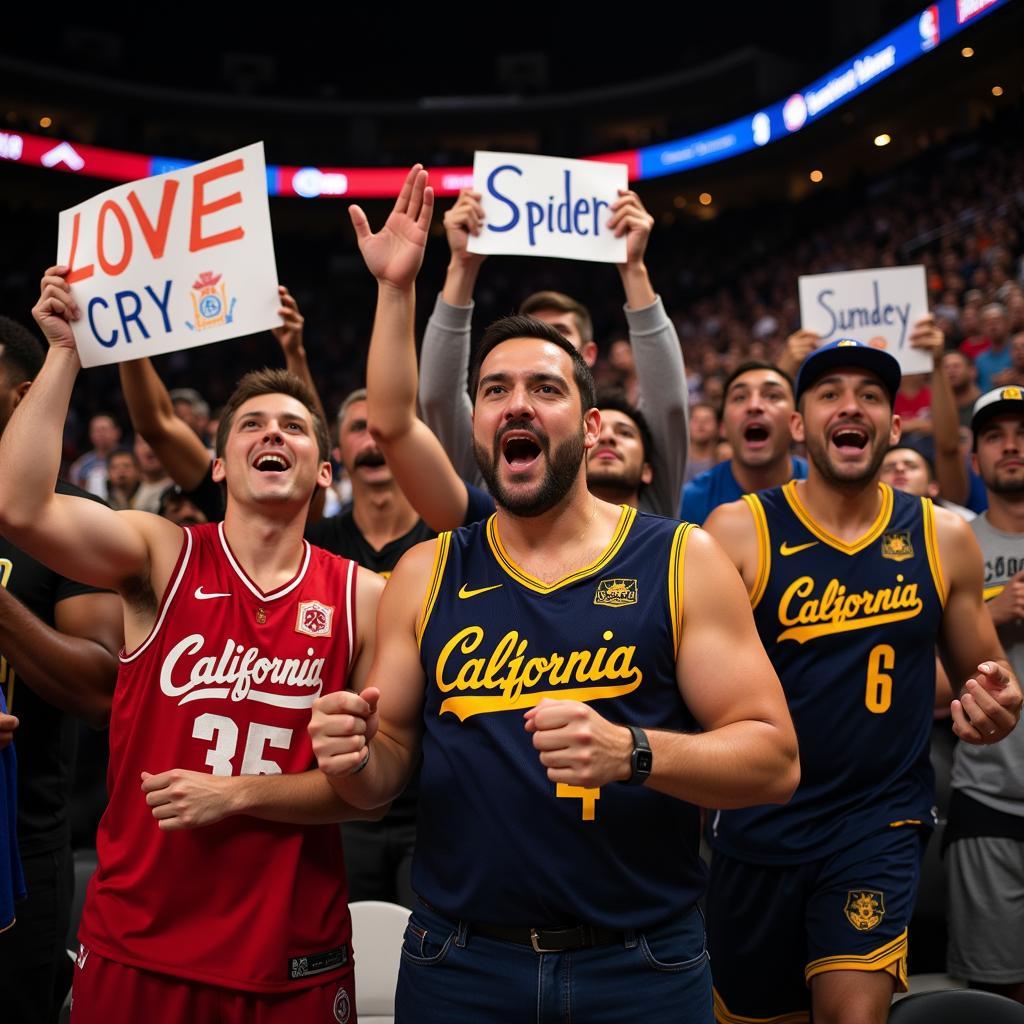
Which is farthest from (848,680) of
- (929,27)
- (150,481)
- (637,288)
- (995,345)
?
(929,27)

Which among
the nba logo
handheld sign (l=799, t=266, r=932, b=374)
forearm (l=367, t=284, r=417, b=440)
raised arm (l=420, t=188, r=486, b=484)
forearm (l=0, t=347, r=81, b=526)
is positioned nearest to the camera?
forearm (l=0, t=347, r=81, b=526)

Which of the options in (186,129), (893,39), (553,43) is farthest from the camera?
(553,43)

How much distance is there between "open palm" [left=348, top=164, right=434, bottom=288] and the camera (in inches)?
117

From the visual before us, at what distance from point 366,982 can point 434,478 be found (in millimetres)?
1473

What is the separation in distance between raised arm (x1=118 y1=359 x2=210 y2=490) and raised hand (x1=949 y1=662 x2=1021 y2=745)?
263cm

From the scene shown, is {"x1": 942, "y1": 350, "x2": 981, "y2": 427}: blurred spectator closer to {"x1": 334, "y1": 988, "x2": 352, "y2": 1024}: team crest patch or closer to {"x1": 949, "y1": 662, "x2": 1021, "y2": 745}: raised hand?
{"x1": 949, "y1": 662, "x2": 1021, "y2": 745}: raised hand

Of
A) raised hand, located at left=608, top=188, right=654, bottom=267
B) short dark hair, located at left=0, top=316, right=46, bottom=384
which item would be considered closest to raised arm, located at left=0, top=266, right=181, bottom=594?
short dark hair, located at left=0, top=316, right=46, bottom=384

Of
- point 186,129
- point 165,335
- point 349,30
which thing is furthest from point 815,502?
point 349,30

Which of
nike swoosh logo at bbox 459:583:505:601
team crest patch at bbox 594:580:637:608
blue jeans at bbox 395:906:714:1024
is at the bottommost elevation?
A: blue jeans at bbox 395:906:714:1024

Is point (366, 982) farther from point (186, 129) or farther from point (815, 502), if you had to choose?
point (186, 129)

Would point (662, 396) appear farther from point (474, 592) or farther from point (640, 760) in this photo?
point (640, 760)

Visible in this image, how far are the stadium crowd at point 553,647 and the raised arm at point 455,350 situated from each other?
0.04 feet

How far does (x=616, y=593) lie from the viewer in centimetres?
233

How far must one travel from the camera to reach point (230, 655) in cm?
260
